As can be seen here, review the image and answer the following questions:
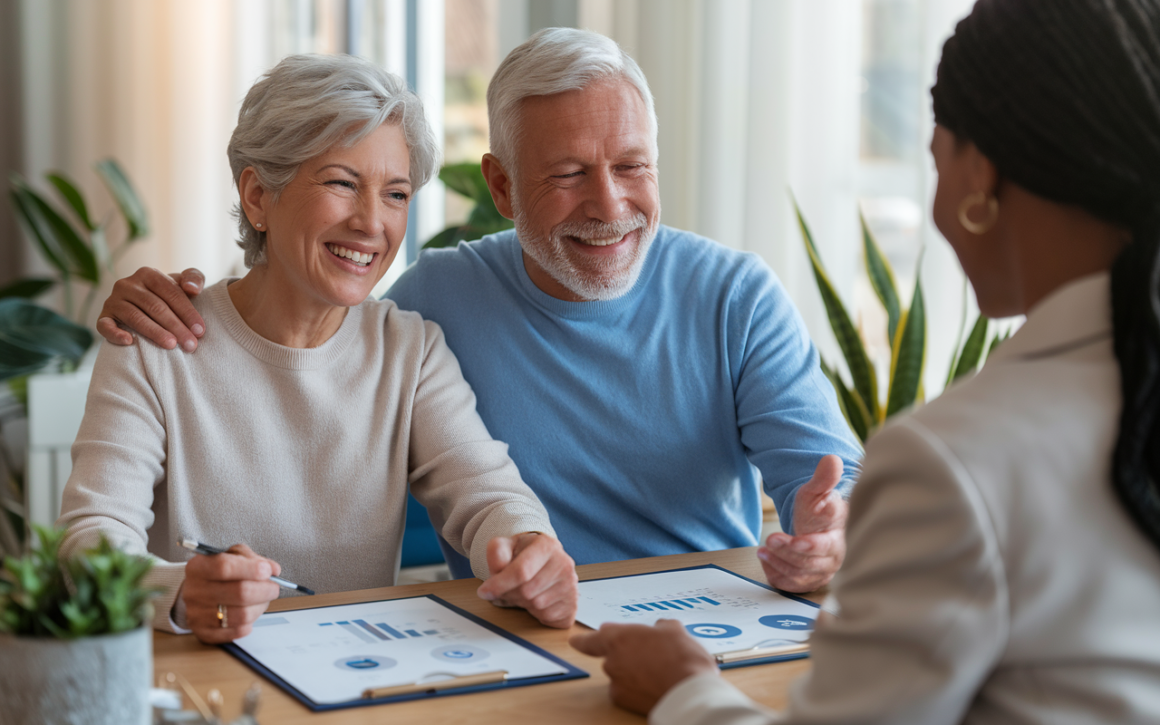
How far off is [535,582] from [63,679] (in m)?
0.56

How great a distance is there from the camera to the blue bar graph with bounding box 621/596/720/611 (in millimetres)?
1274

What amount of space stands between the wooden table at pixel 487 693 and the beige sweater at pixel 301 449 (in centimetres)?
29

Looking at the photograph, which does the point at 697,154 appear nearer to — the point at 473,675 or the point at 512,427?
the point at 512,427

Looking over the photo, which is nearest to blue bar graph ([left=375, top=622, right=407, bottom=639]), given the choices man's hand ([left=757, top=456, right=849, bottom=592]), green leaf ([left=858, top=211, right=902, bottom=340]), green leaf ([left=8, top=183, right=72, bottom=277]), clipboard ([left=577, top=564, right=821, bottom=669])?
clipboard ([left=577, top=564, right=821, bottom=669])

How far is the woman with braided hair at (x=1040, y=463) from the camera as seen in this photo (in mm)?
682

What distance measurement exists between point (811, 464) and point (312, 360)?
2.57 ft

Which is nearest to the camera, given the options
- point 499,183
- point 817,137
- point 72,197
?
point 499,183

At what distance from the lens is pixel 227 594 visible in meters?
1.13

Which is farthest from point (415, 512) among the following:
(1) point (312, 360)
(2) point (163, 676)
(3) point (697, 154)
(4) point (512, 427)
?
(3) point (697, 154)

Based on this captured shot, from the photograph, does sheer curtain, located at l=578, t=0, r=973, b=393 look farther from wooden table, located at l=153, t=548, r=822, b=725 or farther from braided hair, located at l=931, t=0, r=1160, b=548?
braided hair, located at l=931, t=0, r=1160, b=548

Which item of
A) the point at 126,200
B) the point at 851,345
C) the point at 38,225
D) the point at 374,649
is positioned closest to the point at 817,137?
the point at 851,345

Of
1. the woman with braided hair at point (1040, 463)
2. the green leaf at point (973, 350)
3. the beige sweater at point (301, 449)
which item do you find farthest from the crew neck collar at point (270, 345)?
the green leaf at point (973, 350)

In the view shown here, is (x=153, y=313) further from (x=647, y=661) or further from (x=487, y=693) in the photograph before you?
(x=647, y=661)

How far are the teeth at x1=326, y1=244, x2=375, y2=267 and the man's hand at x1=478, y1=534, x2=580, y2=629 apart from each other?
1.83 ft
